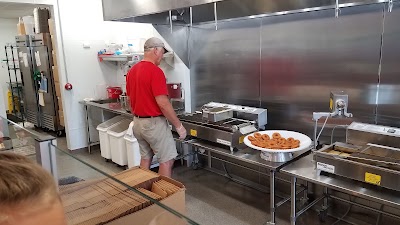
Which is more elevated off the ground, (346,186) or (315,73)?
(315,73)

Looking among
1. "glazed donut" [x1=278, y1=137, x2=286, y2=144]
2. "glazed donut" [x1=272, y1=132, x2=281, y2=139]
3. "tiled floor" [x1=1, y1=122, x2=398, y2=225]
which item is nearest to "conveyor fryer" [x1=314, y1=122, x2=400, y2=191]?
"glazed donut" [x1=278, y1=137, x2=286, y2=144]

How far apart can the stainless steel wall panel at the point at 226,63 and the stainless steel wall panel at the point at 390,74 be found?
3.72 ft

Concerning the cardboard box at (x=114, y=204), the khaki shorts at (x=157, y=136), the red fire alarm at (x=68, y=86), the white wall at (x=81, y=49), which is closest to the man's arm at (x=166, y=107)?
the khaki shorts at (x=157, y=136)

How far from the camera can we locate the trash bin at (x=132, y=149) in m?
3.58

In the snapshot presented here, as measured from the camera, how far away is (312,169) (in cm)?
212

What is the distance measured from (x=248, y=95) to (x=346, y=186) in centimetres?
155

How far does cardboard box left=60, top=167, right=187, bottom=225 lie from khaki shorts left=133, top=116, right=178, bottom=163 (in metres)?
1.28

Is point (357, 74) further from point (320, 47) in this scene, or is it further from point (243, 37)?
point (243, 37)

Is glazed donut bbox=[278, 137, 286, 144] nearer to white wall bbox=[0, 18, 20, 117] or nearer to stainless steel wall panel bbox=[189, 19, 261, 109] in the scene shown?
stainless steel wall panel bbox=[189, 19, 261, 109]

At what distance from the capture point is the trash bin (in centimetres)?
358

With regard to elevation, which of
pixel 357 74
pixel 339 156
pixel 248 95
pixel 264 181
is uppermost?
pixel 357 74

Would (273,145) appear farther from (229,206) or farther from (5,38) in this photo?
(5,38)

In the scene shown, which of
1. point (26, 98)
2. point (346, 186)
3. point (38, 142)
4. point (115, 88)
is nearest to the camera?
point (38, 142)

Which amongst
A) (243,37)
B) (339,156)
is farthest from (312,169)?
(243,37)
